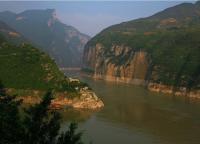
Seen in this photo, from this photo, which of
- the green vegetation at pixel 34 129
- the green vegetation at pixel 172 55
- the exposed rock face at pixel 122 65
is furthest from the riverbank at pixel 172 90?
the green vegetation at pixel 34 129

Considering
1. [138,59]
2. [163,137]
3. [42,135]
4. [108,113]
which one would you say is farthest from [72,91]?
[138,59]

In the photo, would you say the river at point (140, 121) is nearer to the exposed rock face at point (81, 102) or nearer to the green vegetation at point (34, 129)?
the exposed rock face at point (81, 102)

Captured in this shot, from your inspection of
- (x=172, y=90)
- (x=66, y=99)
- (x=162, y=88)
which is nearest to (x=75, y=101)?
(x=66, y=99)

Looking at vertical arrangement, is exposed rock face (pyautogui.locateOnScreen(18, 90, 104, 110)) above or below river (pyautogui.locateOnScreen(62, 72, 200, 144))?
above

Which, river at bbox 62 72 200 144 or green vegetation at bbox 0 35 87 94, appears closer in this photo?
river at bbox 62 72 200 144

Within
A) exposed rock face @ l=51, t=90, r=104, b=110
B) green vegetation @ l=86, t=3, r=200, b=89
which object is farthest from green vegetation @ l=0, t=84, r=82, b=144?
green vegetation @ l=86, t=3, r=200, b=89

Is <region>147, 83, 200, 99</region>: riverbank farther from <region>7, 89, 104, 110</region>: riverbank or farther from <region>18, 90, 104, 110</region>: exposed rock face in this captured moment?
<region>7, 89, 104, 110</region>: riverbank
